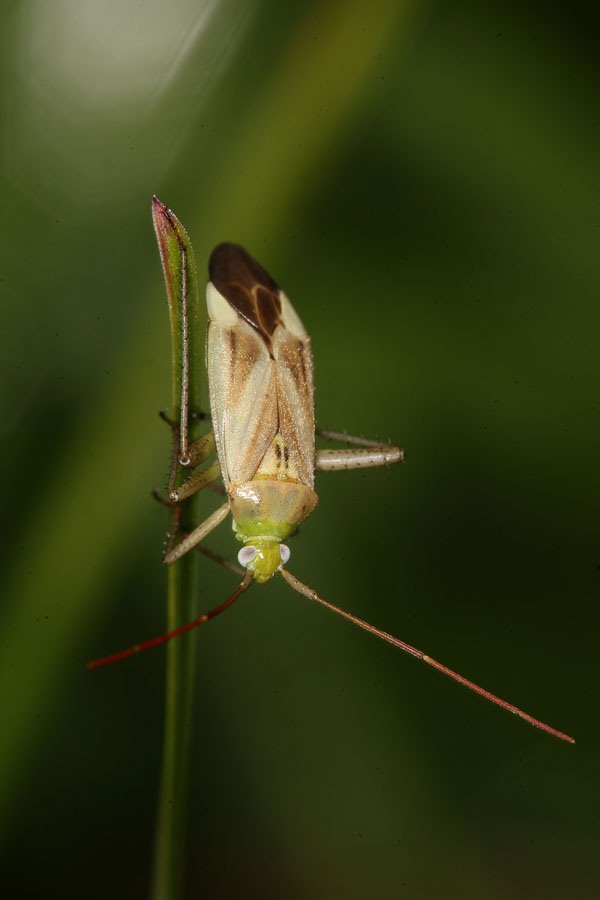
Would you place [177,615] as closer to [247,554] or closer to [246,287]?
[247,554]

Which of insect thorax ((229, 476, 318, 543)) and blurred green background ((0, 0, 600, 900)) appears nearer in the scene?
insect thorax ((229, 476, 318, 543))

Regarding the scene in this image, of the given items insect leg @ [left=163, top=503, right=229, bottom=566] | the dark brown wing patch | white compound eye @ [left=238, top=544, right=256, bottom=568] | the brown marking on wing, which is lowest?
white compound eye @ [left=238, top=544, right=256, bottom=568]

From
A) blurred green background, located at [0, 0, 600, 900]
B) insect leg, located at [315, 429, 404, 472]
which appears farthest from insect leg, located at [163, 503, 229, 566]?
blurred green background, located at [0, 0, 600, 900]

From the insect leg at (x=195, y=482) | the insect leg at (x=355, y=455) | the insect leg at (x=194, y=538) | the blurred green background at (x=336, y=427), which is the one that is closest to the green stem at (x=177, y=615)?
the insect leg at (x=194, y=538)

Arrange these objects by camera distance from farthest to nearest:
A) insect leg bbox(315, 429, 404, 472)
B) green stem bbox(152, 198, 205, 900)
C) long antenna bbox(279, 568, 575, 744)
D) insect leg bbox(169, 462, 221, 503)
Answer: insect leg bbox(315, 429, 404, 472) → long antenna bbox(279, 568, 575, 744) → insect leg bbox(169, 462, 221, 503) → green stem bbox(152, 198, 205, 900)

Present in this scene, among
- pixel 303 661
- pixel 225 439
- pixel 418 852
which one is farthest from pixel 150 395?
pixel 418 852

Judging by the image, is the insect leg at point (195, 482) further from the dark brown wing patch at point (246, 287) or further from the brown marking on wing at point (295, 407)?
the dark brown wing patch at point (246, 287)

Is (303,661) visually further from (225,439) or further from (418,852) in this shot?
(225,439)

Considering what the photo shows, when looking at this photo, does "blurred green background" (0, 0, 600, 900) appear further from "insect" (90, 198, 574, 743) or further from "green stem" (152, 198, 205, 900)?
"green stem" (152, 198, 205, 900)
